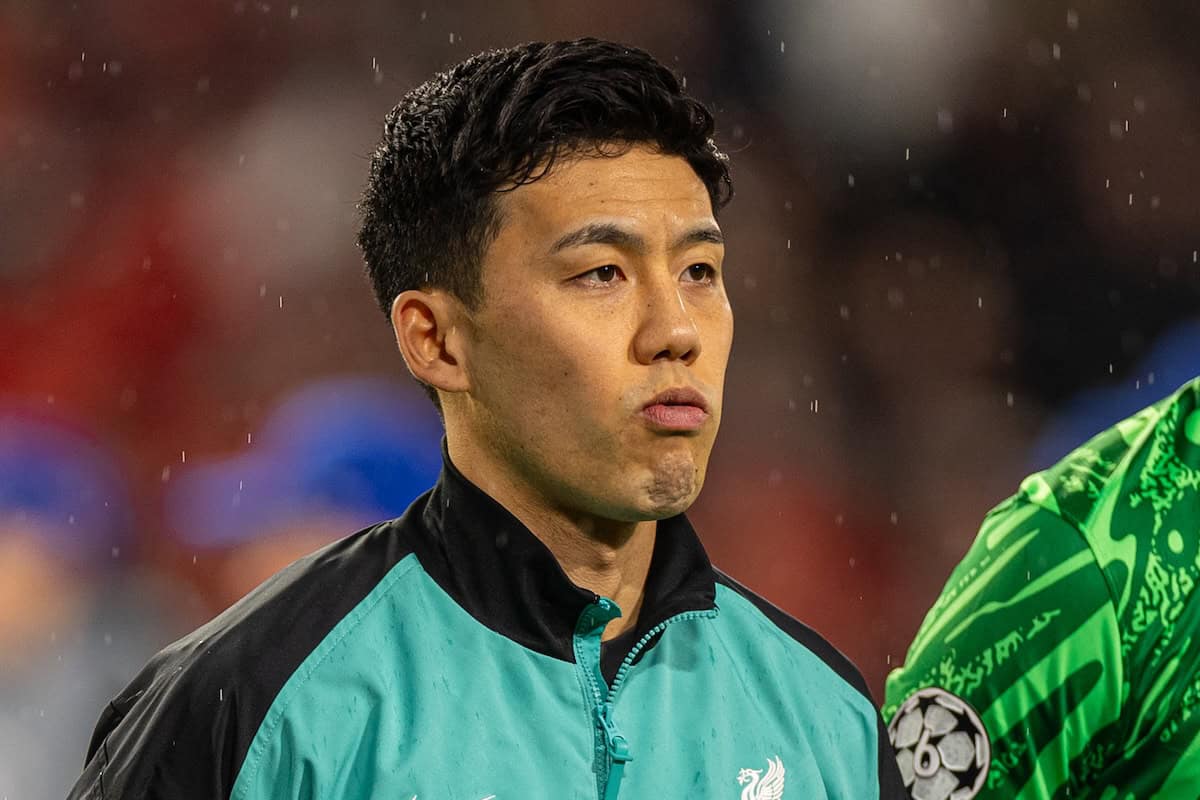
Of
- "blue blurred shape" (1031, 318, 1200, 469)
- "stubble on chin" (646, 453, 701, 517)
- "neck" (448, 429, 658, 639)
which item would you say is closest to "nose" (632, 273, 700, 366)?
"stubble on chin" (646, 453, 701, 517)

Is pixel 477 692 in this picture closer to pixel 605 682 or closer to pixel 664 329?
pixel 605 682

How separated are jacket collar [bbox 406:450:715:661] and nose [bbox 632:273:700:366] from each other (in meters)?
0.28

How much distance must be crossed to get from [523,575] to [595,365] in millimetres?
283

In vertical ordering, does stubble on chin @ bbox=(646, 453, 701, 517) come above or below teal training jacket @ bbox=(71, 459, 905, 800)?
above

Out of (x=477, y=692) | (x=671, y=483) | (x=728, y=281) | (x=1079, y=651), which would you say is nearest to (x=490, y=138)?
(x=671, y=483)

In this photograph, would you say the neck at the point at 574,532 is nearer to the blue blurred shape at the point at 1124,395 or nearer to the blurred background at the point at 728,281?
the blurred background at the point at 728,281

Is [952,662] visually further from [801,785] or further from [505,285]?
[505,285]

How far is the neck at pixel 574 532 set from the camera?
215 cm

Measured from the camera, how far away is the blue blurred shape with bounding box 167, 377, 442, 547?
4918mm

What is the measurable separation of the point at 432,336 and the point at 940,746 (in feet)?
3.17

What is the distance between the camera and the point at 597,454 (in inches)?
81.0

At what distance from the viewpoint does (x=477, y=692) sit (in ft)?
6.56

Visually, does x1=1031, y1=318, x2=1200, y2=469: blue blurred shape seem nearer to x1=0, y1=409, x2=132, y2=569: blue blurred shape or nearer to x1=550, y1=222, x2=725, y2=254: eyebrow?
x1=0, y1=409, x2=132, y2=569: blue blurred shape

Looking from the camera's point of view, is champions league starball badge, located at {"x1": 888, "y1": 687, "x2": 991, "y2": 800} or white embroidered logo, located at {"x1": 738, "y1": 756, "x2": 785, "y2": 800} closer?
white embroidered logo, located at {"x1": 738, "y1": 756, "x2": 785, "y2": 800}
